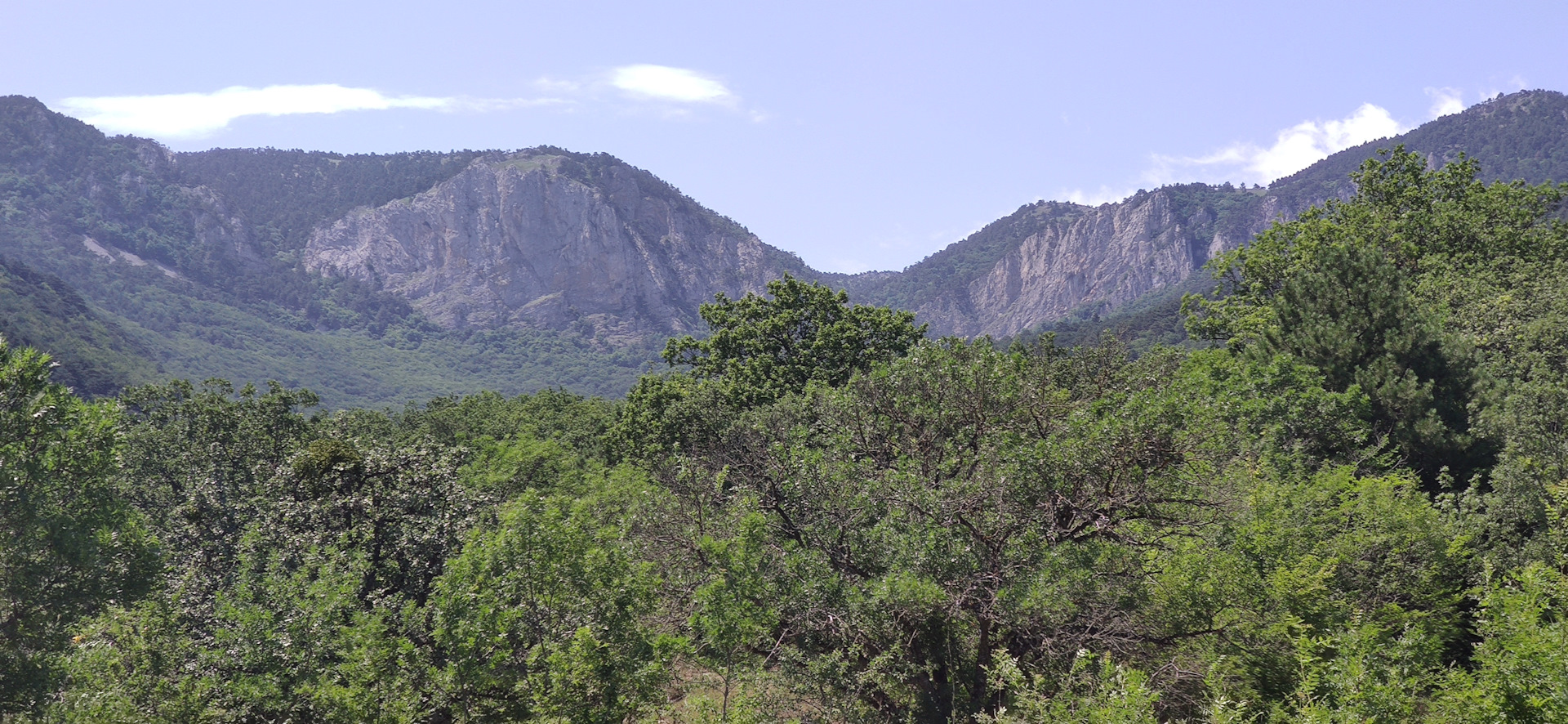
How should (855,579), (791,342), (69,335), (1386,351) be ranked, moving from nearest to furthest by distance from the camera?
(855,579) < (1386,351) < (791,342) < (69,335)

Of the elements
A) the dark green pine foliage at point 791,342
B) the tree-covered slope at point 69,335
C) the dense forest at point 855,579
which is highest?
the dark green pine foliage at point 791,342

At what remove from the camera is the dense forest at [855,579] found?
36.7 feet

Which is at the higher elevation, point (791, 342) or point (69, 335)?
point (791, 342)

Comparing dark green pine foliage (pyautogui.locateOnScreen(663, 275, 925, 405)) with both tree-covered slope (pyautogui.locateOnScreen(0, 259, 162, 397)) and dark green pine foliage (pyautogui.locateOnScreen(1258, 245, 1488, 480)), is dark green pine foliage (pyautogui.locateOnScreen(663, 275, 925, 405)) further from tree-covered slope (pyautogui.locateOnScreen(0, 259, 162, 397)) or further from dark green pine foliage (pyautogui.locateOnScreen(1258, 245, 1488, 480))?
tree-covered slope (pyautogui.locateOnScreen(0, 259, 162, 397))

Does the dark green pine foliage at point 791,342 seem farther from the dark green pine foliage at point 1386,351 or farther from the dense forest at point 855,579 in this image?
the dark green pine foliage at point 1386,351

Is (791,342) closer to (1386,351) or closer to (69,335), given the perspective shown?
(1386,351)

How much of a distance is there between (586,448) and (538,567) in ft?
82.4

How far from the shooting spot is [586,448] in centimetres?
3681

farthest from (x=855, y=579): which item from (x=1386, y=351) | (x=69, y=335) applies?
(x=69, y=335)

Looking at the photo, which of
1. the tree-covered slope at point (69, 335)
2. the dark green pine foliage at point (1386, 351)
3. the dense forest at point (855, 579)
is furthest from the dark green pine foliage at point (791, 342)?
the tree-covered slope at point (69, 335)

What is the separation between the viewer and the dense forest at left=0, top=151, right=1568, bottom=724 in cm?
1117

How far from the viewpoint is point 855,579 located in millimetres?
13336

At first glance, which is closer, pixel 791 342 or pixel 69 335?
pixel 791 342

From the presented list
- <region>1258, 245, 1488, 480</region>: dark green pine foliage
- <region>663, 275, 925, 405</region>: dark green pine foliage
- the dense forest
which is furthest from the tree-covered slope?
<region>1258, 245, 1488, 480</region>: dark green pine foliage
